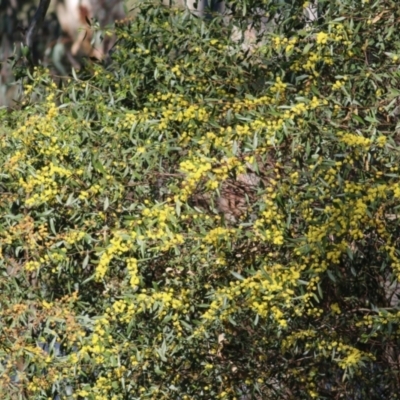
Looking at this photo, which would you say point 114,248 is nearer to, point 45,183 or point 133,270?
point 133,270

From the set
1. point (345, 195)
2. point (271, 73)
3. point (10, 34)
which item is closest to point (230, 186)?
point (271, 73)

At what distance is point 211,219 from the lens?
146 inches

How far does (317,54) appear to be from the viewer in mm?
3752

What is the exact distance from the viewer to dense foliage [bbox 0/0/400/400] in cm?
357

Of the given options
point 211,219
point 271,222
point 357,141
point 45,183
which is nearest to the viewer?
point 357,141

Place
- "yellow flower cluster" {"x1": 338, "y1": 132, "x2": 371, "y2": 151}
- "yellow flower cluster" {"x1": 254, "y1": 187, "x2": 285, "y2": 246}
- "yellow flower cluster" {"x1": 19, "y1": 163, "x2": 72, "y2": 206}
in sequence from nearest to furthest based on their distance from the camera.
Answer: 1. "yellow flower cluster" {"x1": 338, "y1": 132, "x2": 371, "y2": 151}
2. "yellow flower cluster" {"x1": 254, "y1": 187, "x2": 285, "y2": 246}
3. "yellow flower cluster" {"x1": 19, "y1": 163, "x2": 72, "y2": 206}

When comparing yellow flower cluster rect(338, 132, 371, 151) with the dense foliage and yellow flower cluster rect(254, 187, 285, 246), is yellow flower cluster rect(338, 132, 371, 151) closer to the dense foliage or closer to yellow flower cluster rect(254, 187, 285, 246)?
the dense foliage

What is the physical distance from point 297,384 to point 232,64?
4.04ft

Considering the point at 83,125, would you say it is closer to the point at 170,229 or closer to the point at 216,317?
the point at 170,229

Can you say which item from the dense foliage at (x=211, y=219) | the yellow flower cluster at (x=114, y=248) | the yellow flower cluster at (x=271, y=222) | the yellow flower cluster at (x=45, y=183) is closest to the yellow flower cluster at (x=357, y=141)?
the dense foliage at (x=211, y=219)

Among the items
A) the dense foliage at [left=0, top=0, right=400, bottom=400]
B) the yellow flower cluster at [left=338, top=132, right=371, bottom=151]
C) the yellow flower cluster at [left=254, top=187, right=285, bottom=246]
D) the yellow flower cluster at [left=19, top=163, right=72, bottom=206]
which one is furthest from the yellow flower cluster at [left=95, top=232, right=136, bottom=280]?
the yellow flower cluster at [left=338, top=132, right=371, bottom=151]

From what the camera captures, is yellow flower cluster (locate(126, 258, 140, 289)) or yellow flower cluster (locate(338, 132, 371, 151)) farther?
yellow flower cluster (locate(126, 258, 140, 289))

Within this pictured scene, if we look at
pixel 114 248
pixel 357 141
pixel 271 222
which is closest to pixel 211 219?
→ pixel 271 222

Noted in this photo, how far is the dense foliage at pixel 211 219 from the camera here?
3574 mm
